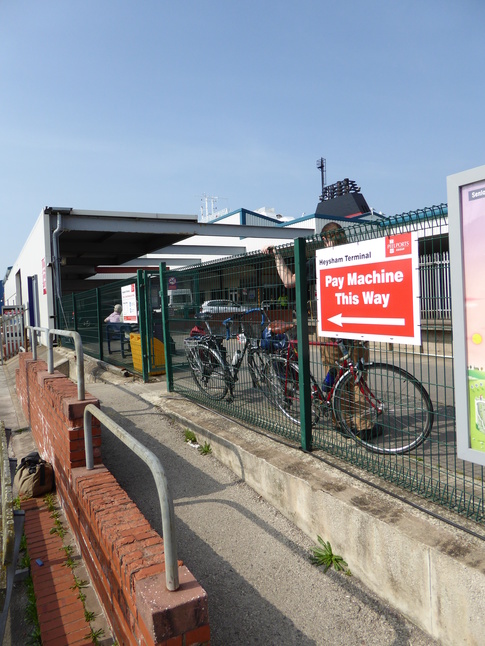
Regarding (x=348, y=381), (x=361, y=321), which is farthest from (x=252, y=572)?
(x=361, y=321)

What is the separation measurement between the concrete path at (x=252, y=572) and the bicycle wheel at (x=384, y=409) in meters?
0.90

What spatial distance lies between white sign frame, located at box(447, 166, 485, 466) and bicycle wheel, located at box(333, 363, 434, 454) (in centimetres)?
82

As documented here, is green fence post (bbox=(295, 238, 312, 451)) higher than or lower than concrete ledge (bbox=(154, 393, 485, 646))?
higher

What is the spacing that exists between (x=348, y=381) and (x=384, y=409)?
0.38 metres

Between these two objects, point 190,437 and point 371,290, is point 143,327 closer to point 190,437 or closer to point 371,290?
point 190,437

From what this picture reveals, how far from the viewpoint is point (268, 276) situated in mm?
4191

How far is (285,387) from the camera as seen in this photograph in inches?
173

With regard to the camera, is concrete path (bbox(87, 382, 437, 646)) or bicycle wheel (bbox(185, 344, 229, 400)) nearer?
concrete path (bbox(87, 382, 437, 646))

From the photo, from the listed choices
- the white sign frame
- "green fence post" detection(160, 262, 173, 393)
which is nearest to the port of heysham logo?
the white sign frame

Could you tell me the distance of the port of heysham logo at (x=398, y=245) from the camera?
2.81 meters

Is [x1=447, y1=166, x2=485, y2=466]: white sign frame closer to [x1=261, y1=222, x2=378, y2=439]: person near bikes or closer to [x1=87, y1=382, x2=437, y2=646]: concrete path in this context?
[x1=87, y1=382, x2=437, y2=646]: concrete path

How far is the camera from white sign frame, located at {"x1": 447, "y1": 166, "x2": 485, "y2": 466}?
2.11 meters

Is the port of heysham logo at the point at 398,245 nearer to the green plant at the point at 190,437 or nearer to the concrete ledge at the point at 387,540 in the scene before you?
the concrete ledge at the point at 387,540

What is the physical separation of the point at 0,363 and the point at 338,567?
53.1ft
